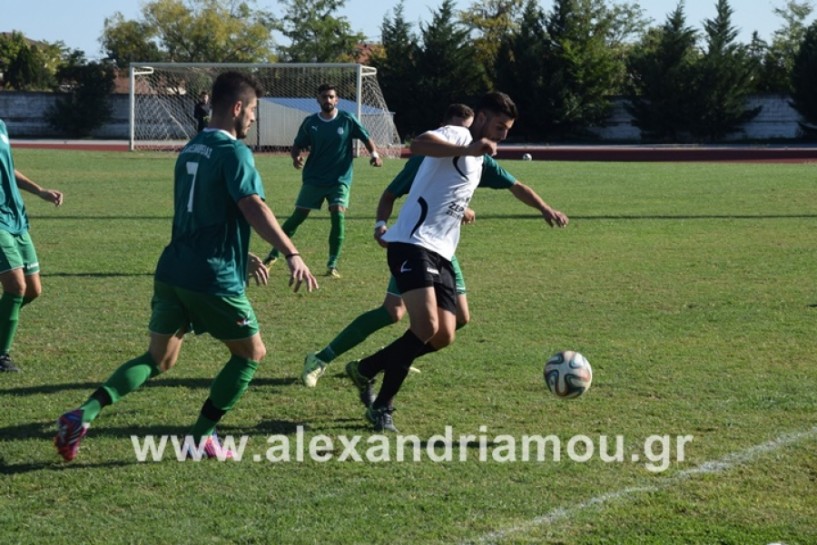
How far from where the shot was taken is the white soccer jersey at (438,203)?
6004 mm

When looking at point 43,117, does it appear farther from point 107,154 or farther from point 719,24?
point 719,24

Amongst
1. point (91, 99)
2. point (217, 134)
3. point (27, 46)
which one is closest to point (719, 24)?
point (91, 99)

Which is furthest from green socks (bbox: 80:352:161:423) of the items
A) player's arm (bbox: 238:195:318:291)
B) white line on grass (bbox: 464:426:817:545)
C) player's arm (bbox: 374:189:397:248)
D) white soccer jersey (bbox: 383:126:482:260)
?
white line on grass (bbox: 464:426:817:545)

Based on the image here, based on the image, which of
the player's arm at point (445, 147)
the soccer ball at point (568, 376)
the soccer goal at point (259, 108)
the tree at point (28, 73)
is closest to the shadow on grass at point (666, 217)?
the soccer ball at point (568, 376)

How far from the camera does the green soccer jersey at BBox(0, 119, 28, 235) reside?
7.07m

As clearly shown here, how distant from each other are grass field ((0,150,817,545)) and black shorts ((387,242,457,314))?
0.70 meters

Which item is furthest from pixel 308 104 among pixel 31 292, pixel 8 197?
pixel 8 197

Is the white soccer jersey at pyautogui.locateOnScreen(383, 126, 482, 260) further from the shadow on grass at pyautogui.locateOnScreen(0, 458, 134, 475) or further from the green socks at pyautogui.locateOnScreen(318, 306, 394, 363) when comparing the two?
the shadow on grass at pyautogui.locateOnScreen(0, 458, 134, 475)

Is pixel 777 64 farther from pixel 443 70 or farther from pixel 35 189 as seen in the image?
pixel 35 189

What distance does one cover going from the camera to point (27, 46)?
2692 inches

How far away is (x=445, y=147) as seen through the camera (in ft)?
18.5

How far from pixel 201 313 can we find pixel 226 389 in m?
0.39

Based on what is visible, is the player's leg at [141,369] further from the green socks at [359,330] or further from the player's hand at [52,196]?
the player's hand at [52,196]

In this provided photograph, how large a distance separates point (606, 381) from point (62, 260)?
25.0 feet
